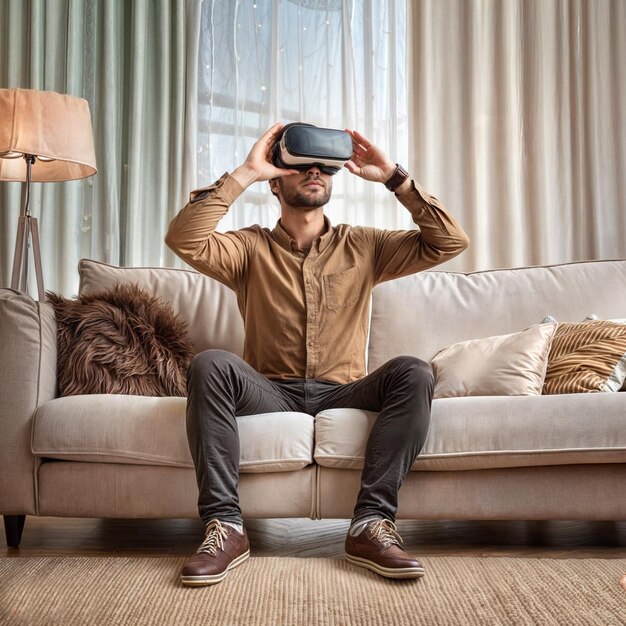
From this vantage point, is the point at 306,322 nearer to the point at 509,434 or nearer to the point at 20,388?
the point at 509,434

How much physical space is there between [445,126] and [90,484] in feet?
7.29

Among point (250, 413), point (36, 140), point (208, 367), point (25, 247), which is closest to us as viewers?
point (208, 367)

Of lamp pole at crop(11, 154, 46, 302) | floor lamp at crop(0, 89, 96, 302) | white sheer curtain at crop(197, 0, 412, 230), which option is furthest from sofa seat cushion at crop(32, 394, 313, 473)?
white sheer curtain at crop(197, 0, 412, 230)

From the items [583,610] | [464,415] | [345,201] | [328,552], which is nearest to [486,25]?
[345,201]

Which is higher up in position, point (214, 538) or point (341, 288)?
point (341, 288)

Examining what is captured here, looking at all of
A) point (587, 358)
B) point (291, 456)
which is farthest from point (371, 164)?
point (291, 456)

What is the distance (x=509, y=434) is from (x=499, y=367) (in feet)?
1.21

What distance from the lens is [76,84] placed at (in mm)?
3447

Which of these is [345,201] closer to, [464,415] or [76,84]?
[76,84]

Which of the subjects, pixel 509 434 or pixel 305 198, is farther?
pixel 305 198

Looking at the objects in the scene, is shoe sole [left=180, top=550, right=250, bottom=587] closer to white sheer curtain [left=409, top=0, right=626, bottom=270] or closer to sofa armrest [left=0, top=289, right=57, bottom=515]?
sofa armrest [left=0, top=289, right=57, bottom=515]

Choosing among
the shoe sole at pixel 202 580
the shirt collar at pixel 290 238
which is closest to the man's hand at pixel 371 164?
the shirt collar at pixel 290 238

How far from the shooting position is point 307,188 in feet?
7.63

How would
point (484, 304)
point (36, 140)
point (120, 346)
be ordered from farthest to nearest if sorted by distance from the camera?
point (36, 140) → point (484, 304) → point (120, 346)
